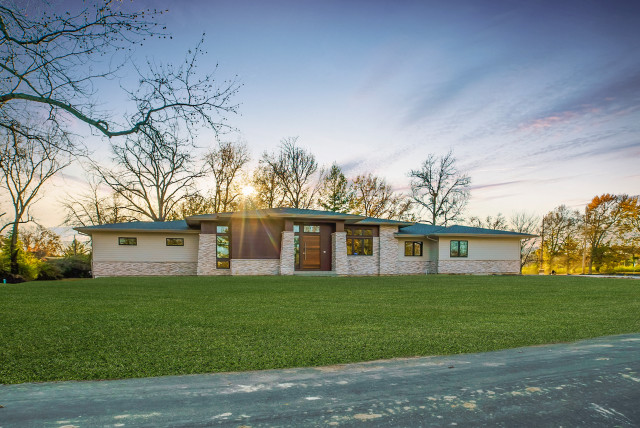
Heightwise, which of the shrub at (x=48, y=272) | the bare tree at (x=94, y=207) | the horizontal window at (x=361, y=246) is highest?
the bare tree at (x=94, y=207)

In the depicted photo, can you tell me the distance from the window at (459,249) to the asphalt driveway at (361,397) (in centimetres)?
2231

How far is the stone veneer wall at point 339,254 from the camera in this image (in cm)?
2036

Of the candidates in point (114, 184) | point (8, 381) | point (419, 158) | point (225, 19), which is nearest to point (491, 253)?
point (419, 158)

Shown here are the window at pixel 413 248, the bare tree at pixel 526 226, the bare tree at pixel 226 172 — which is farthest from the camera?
the bare tree at pixel 526 226

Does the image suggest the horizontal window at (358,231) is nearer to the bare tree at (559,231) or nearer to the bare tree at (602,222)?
the bare tree at (602,222)

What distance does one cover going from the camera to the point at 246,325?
493cm

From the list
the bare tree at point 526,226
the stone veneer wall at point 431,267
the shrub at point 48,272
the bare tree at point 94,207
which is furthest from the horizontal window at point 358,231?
the bare tree at point 526,226

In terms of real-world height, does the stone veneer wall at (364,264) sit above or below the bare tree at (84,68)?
below

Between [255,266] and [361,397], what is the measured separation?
18242 mm

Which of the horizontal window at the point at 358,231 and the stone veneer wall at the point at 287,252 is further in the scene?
the horizontal window at the point at 358,231

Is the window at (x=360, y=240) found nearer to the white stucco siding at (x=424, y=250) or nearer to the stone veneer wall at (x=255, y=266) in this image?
the white stucco siding at (x=424, y=250)

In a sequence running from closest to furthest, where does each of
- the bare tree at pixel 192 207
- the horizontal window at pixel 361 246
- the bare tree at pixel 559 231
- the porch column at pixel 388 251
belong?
the porch column at pixel 388 251 < the horizontal window at pixel 361 246 < the bare tree at pixel 192 207 < the bare tree at pixel 559 231

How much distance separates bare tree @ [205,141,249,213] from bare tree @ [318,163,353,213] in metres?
7.81

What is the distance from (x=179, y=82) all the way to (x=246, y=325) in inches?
233
